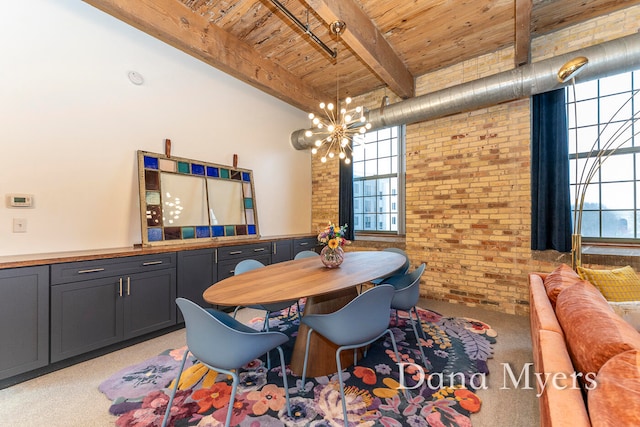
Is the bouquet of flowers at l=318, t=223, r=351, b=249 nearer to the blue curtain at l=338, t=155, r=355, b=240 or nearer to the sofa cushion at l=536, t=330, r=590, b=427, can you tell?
the sofa cushion at l=536, t=330, r=590, b=427

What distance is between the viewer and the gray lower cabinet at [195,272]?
118 inches

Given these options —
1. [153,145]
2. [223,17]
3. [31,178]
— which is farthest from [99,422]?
[223,17]

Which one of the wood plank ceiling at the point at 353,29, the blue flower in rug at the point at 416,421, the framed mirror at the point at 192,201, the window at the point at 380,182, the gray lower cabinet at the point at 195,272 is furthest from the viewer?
the window at the point at 380,182

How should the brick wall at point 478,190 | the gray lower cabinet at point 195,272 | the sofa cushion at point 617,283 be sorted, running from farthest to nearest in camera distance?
the brick wall at point 478,190, the gray lower cabinet at point 195,272, the sofa cushion at point 617,283

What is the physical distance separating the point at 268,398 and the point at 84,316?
177 cm

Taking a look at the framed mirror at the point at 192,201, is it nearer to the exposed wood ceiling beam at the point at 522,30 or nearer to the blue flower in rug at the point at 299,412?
the blue flower in rug at the point at 299,412

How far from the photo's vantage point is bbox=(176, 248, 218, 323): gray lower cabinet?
2.99m

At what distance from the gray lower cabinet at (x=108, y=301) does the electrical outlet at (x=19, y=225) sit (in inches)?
23.0

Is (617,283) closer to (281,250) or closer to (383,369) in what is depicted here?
(383,369)

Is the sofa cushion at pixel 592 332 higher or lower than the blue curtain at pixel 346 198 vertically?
lower

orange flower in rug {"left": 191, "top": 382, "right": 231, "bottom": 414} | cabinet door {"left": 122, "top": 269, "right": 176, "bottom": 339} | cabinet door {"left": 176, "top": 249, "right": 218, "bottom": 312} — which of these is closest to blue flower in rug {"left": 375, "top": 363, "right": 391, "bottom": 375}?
orange flower in rug {"left": 191, "top": 382, "right": 231, "bottom": 414}

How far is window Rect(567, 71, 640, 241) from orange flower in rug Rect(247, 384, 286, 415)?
3.64 metres

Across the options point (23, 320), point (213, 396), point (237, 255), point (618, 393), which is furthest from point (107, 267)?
point (618, 393)

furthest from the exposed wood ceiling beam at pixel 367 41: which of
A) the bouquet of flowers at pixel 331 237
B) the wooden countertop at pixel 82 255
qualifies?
the wooden countertop at pixel 82 255
